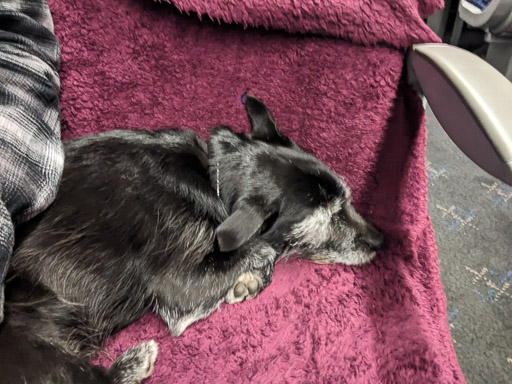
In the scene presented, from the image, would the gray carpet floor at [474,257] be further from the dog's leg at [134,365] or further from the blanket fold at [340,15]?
the dog's leg at [134,365]

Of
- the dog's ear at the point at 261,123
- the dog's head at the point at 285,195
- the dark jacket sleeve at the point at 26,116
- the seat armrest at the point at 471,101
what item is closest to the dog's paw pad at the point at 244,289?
the dog's head at the point at 285,195

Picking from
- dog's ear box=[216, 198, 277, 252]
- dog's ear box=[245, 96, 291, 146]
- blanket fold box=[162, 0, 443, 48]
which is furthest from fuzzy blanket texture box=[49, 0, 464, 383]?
dog's ear box=[216, 198, 277, 252]

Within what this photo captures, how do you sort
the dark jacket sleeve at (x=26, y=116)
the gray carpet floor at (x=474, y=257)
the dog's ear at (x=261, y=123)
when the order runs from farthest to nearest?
the gray carpet floor at (x=474, y=257) → the dog's ear at (x=261, y=123) → the dark jacket sleeve at (x=26, y=116)

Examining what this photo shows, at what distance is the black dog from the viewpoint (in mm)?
1291

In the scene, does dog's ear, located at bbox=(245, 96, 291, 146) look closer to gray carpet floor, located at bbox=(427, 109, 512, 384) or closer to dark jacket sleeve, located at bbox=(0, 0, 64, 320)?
dark jacket sleeve, located at bbox=(0, 0, 64, 320)

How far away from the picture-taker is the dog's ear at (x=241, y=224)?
1.29m

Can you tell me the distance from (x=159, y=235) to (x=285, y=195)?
1.31 ft

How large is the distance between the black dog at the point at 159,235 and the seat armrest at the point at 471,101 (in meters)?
0.42

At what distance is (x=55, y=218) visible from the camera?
1325 mm

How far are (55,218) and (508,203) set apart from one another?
92.2 inches

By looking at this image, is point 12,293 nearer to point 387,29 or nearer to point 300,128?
point 300,128

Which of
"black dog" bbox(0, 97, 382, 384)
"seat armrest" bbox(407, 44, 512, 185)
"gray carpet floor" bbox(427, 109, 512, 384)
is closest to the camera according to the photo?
"seat armrest" bbox(407, 44, 512, 185)

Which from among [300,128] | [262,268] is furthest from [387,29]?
[262,268]

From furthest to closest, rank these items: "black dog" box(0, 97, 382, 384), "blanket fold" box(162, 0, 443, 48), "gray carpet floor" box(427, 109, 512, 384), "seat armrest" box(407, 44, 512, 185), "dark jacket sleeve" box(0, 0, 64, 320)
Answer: "gray carpet floor" box(427, 109, 512, 384) < "blanket fold" box(162, 0, 443, 48) < "black dog" box(0, 97, 382, 384) < "dark jacket sleeve" box(0, 0, 64, 320) < "seat armrest" box(407, 44, 512, 185)
